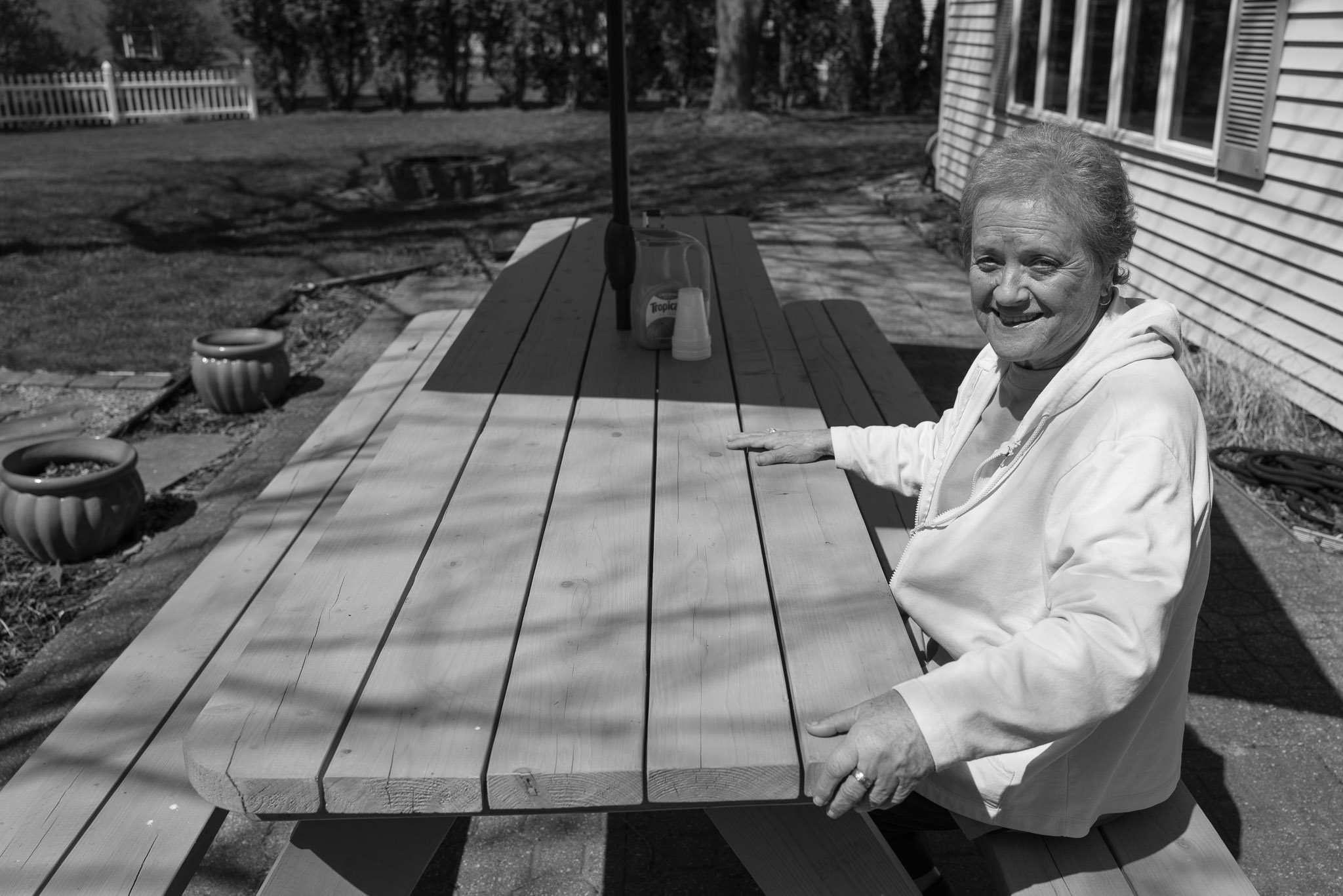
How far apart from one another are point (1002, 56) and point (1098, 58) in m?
1.87

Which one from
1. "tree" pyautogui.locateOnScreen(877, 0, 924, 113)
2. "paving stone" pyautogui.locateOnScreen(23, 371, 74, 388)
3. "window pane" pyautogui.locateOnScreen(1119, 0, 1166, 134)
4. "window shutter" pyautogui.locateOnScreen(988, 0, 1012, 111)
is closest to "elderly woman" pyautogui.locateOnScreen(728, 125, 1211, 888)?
"paving stone" pyautogui.locateOnScreen(23, 371, 74, 388)

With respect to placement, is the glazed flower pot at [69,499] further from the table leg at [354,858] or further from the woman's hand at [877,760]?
the woman's hand at [877,760]

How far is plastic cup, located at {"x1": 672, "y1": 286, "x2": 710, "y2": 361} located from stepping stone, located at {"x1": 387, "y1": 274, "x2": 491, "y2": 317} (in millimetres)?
3962

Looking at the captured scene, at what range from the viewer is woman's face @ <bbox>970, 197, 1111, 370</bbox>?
158 cm

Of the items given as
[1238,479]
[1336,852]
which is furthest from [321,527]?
[1238,479]

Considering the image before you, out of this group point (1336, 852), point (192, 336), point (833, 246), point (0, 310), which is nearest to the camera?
point (1336, 852)

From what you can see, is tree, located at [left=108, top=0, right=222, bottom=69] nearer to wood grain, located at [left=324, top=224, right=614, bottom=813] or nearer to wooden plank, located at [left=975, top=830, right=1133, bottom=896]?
wood grain, located at [left=324, top=224, right=614, bottom=813]

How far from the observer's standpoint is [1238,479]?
444cm

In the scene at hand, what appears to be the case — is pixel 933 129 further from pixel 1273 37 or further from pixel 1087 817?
pixel 1087 817

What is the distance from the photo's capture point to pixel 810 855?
5.21 feet

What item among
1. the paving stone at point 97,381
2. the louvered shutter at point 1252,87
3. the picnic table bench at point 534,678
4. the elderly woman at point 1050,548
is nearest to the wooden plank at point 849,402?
the picnic table bench at point 534,678

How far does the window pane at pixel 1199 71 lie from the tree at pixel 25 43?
1909 cm

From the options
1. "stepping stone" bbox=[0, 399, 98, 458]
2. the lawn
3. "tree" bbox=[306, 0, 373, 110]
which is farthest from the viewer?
"tree" bbox=[306, 0, 373, 110]

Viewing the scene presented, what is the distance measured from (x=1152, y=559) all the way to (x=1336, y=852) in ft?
5.28
